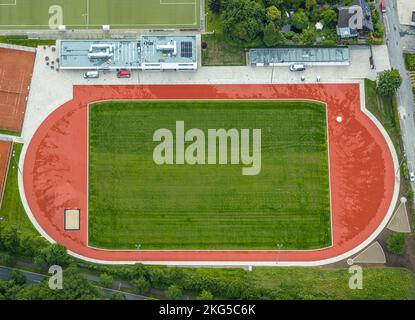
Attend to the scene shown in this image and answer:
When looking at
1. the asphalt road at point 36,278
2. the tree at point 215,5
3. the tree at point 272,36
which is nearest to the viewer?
the asphalt road at point 36,278

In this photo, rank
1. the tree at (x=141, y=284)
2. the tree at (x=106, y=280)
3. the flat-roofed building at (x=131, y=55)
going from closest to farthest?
the tree at (x=141, y=284)
the tree at (x=106, y=280)
the flat-roofed building at (x=131, y=55)

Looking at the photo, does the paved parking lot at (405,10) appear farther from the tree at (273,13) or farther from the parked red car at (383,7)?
the tree at (273,13)

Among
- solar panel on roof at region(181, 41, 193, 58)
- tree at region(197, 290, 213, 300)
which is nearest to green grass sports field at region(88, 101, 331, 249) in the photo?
tree at region(197, 290, 213, 300)

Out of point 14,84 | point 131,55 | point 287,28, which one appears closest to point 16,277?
point 14,84

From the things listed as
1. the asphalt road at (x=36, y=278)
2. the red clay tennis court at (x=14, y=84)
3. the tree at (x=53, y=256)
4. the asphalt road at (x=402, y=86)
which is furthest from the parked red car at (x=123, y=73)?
the asphalt road at (x=402, y=86)

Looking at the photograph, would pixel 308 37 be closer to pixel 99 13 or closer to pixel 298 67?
pixel 298 67

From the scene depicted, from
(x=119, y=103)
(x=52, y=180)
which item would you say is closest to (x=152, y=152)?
(x=119, y=103)

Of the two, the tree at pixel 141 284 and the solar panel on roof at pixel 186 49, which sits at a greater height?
the solar panel on roof at pixel 186 49
